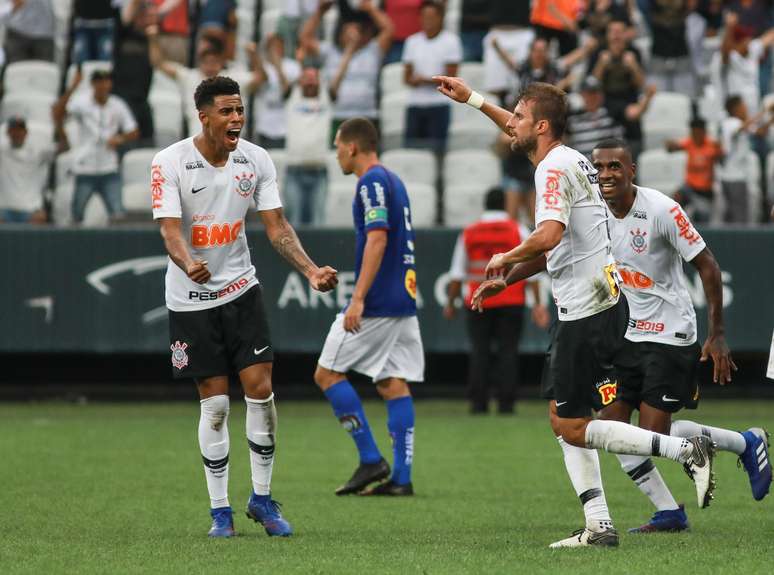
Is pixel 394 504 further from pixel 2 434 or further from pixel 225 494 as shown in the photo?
pixel 2 434

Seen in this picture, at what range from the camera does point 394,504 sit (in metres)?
9.38

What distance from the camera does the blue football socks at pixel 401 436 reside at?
32.9ft

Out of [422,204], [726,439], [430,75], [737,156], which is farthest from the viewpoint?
[430,75]

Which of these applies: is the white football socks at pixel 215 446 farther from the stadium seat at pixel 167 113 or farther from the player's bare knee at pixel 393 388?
the stadium seat at pixel 167 113

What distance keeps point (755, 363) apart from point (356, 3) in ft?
24.1

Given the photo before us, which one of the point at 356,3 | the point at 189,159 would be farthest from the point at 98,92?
the point at 189,159

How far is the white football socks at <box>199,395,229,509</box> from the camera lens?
7.76m

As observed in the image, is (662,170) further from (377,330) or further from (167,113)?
(377,330)

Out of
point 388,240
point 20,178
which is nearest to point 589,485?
point 388,240

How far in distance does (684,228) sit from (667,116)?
1184 centimetres

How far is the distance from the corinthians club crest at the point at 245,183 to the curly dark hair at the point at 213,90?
0.44 m

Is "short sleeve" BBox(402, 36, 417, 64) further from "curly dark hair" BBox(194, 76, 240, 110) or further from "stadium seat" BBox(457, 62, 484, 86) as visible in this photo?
"curly dark hair" BBox(194, 76, 240, 110)

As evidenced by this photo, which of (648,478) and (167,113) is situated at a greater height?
(167,113)

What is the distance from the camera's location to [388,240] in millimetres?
10234
